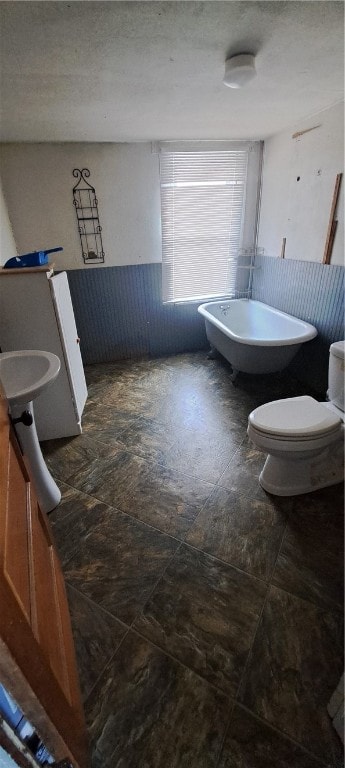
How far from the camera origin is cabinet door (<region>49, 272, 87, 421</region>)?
2045 mm

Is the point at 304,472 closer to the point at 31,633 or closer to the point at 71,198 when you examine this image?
the point at 31,633

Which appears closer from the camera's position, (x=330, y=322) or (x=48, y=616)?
(x=48, y=616)

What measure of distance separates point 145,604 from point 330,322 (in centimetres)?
236

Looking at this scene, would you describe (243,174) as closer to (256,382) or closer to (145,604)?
(256,382)

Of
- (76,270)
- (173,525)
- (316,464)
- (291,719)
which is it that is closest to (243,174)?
(76,270)

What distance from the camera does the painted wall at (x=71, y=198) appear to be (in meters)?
2.81

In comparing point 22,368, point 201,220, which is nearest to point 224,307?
point 201,220

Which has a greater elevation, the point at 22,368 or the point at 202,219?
the point at 202,219

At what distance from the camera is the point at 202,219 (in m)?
3.38

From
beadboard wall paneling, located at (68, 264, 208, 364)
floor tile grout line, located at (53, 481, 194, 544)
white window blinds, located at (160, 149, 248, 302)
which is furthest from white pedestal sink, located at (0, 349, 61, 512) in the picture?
white window blinds, located at (160, 149, 248, 302)

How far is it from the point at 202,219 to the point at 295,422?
2.69m

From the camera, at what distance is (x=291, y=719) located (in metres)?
0.98

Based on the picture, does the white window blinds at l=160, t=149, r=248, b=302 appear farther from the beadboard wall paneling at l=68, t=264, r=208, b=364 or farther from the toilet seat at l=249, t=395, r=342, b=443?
the toilet seat at l=249, t=395, r=342, b=443

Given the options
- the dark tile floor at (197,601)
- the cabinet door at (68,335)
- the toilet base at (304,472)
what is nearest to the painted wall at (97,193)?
the cabinet door at (68,335)
